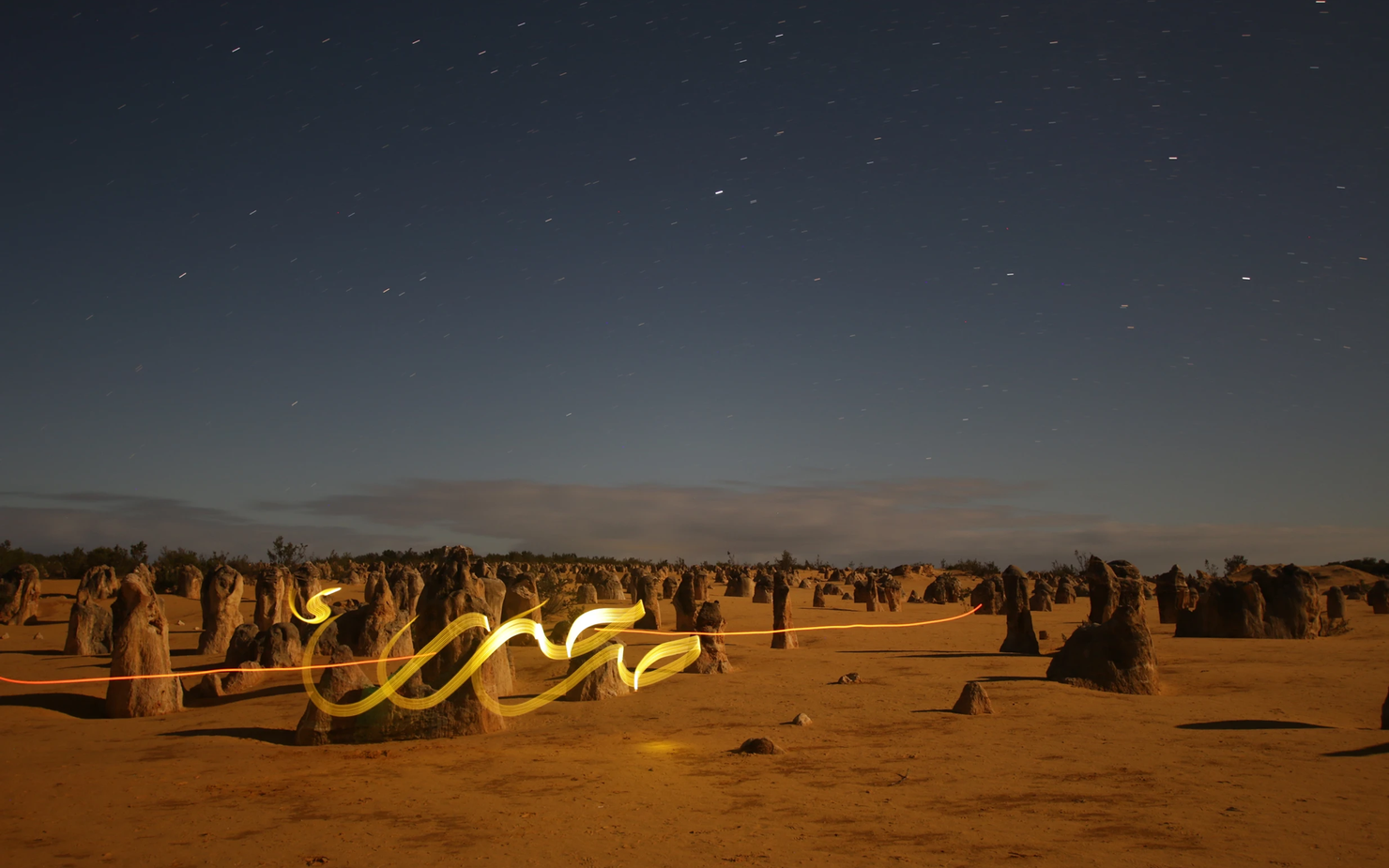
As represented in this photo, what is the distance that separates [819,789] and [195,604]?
3924 cm

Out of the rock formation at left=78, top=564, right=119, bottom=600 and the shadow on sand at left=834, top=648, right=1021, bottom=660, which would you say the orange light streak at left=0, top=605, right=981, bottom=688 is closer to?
the shadow on sand at left=834, top=648, right=1021, bottom=660

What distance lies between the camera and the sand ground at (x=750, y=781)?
23.9 feet

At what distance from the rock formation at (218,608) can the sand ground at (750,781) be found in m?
5.97

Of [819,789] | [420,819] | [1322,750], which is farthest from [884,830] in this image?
[1322,750]

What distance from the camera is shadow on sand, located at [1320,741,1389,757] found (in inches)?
400

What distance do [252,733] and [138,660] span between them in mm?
4120

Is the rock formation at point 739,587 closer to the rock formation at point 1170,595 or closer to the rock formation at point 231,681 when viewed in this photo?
the rock formation at point 1170,595

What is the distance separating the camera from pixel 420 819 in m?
8.34

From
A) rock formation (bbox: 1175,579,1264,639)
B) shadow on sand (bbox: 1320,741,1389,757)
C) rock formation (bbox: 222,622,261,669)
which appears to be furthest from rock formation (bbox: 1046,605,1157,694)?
rock formation (bbox: 222,622,261,669)

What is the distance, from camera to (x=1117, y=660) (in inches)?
628

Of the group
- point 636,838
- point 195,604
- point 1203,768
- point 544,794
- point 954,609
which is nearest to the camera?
point 636,838

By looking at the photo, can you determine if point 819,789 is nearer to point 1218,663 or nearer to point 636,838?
point 636,838

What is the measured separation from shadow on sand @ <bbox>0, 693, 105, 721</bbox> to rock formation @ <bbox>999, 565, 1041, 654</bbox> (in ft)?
69.5

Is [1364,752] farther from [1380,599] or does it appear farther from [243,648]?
[1380,599]
